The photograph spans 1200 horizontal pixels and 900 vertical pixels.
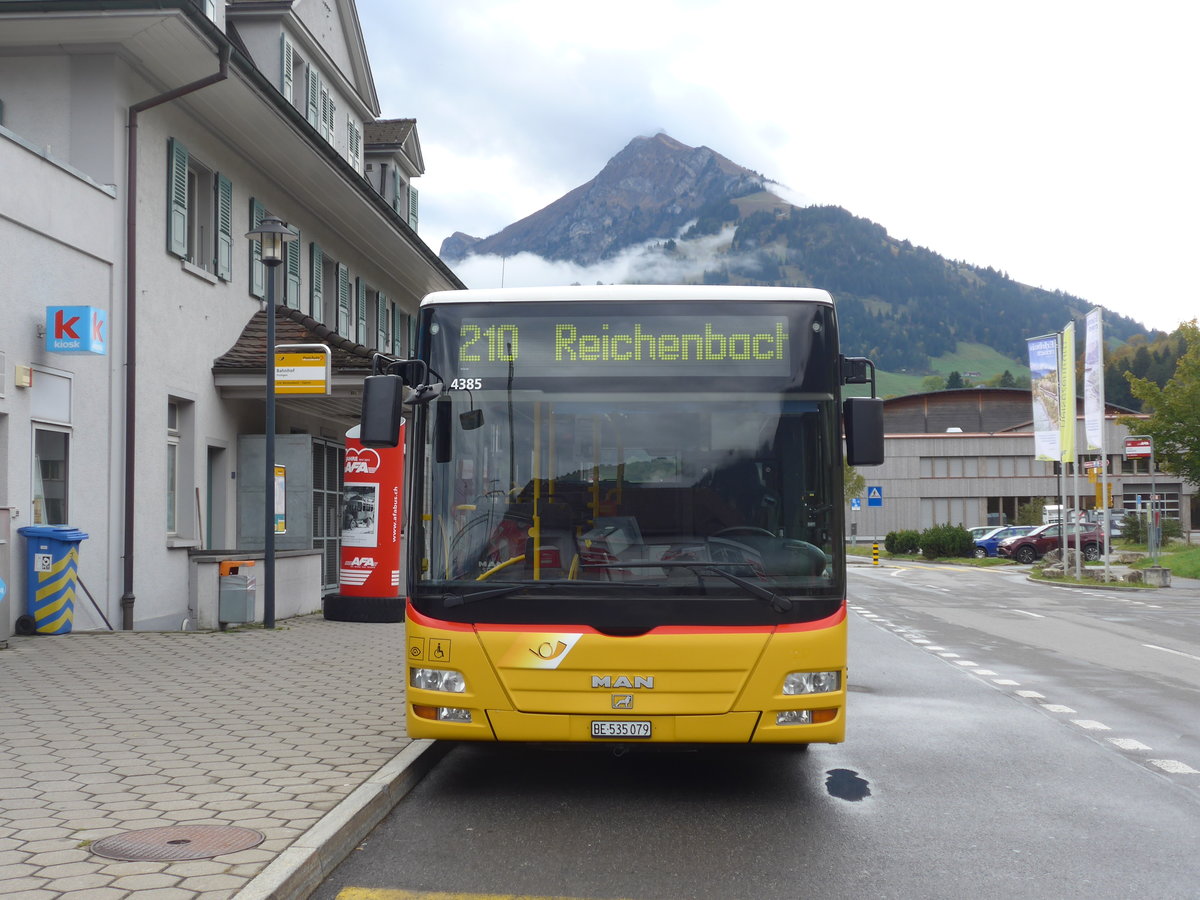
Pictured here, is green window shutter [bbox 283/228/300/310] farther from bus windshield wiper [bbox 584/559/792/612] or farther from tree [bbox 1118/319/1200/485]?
tree [bbox 1118/319/1200/485]

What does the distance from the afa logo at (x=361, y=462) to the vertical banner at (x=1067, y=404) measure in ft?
74.7

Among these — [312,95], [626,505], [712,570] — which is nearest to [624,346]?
[626,505]

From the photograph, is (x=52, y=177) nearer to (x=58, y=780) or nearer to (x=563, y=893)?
(x=58, y=780)

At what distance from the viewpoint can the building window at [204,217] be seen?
1700cm

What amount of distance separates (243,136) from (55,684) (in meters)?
10.6

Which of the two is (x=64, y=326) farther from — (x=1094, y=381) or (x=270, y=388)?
(x=1094, y=381)

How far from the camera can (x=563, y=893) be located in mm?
5090

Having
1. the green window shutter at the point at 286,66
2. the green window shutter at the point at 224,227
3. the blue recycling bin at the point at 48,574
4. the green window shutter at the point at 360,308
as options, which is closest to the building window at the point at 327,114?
the green window shutter at the point at 286,66

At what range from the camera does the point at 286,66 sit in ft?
74.6

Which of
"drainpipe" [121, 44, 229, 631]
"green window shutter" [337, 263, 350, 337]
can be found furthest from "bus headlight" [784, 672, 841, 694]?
"green window shutter" [337, 263, 350, 337]

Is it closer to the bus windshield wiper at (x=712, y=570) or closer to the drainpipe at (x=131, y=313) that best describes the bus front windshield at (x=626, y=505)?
the bus windshield wiper at (x=712, y=570)

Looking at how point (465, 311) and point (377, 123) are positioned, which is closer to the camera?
point (465, 311)

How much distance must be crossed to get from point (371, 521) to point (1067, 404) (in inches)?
918

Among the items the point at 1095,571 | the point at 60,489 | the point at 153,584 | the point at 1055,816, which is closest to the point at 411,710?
the point at 1055,816
